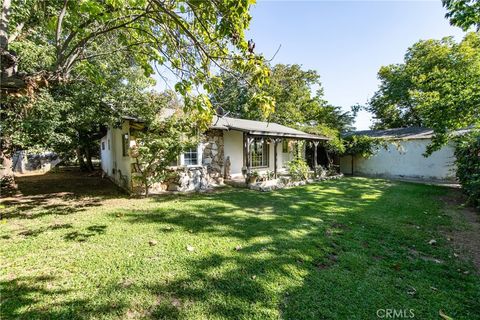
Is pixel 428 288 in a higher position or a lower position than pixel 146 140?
lower

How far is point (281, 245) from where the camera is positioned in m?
4.20

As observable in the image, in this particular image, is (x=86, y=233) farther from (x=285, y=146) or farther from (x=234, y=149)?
(x=285, y=146)

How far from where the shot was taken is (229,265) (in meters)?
3.45

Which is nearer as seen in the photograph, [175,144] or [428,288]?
[428,288]

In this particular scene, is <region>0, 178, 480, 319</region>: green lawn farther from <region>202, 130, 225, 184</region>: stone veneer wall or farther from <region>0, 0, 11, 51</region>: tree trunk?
<region>202, 130, 225, 184</region>: stone veneer wall

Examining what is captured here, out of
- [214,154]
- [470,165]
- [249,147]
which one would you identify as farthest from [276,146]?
[470,165]

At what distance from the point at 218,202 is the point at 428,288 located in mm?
5594

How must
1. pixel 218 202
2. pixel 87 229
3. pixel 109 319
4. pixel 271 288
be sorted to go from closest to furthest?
pixel 109 319
pixel 271 288
pixel 87 229
pixel 218 202

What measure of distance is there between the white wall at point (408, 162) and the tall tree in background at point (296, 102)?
806 cm

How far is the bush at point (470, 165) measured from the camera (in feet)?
23.0

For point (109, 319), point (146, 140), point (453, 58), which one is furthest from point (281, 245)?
point (453, 58)

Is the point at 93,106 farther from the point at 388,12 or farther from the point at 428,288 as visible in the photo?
the point at 388,12

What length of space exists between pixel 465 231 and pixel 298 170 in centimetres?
732

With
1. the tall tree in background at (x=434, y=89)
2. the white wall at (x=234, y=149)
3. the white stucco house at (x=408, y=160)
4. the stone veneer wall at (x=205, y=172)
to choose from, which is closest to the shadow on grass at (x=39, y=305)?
the stone veneer wall at (x=205, y=172)
